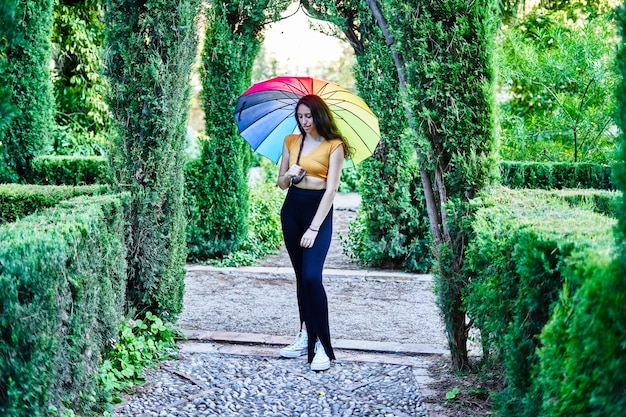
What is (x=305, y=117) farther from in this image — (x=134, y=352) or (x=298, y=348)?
(x=134, y=352)

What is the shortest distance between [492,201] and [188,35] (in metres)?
2.98

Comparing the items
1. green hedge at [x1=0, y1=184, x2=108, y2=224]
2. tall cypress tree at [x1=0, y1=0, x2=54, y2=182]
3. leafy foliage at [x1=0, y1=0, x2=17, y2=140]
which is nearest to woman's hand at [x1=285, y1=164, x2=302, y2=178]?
leafy foliage at [x1=0, y1=0, x2=17, y2=140]

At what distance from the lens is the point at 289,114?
18.8 feet

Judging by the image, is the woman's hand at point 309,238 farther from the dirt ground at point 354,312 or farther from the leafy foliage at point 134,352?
the leafy foliage at point 134,352

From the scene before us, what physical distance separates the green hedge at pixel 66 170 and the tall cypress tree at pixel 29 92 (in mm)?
222

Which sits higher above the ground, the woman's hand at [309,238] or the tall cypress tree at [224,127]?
the tall cypress tree at [224,127]

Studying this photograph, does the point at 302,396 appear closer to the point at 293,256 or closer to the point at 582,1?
the point at 293,256

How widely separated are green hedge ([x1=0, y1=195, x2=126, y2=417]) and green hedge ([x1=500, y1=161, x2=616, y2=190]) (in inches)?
241

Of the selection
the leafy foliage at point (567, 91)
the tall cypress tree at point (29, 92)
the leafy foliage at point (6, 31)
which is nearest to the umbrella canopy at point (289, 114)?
the leafy foliage at point (6, 31)

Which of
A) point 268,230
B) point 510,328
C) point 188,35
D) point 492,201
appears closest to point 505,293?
point 510,328

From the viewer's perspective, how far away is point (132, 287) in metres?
5.43

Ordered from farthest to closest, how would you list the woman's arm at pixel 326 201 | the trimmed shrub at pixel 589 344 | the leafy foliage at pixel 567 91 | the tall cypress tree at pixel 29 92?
the tall cypress tree at pixel 29 92
the leafy foliage at pixel 567 91
the woman's arm at pixel 326 201
the trimmed shrub at pixel 589 344

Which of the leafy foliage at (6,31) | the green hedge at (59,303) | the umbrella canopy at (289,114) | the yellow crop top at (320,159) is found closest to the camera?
the leafy foliage at (6,31)

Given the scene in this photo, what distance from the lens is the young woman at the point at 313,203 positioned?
4953 mm
